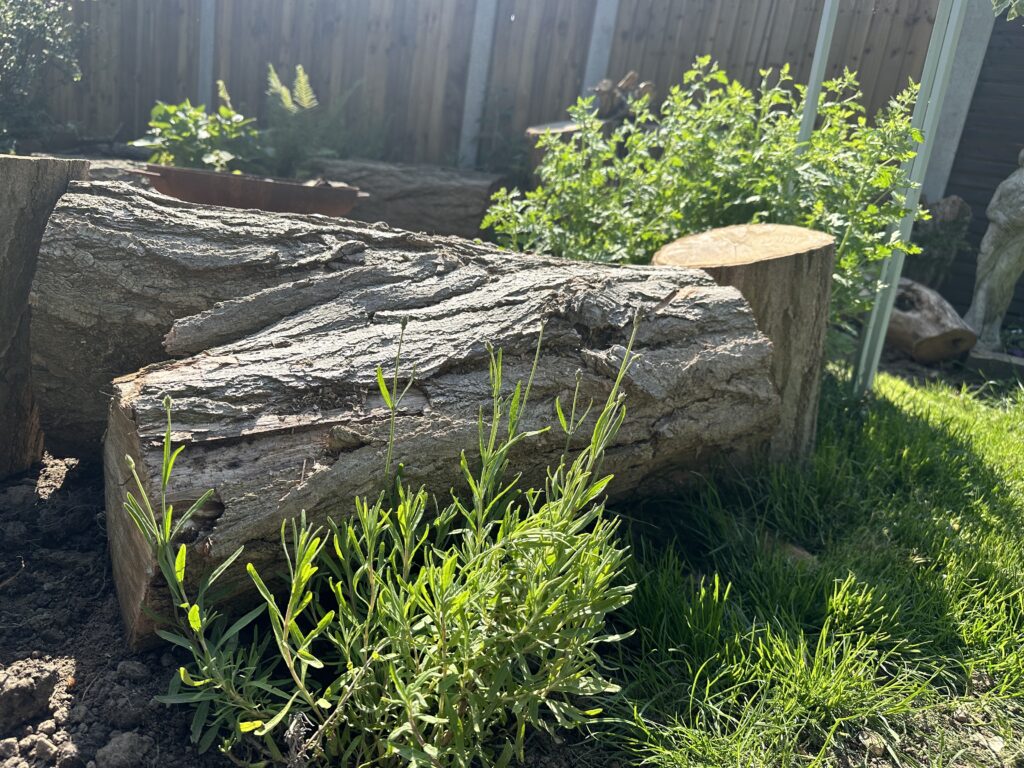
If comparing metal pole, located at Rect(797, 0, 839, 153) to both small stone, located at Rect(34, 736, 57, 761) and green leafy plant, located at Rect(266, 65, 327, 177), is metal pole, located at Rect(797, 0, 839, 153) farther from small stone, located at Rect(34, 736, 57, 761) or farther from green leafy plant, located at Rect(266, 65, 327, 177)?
small stone, located at Rect(34, 736, 57, 761)

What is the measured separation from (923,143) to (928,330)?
6.64 feet

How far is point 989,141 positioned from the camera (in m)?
6.61

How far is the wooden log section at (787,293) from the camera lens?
10.5ft

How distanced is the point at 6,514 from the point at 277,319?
1.03 meters

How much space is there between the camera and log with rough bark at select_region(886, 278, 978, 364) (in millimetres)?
5742

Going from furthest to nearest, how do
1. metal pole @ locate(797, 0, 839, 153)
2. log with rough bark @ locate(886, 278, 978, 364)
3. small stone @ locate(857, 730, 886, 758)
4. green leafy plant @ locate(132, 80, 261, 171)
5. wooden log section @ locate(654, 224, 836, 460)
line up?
log with rough bark @ locate(886, 278, 978, 364)
green leafy plant @ locate(132, 80, 261, 171)
metal pole @ locate(797, 0, 839, 153)
wooden log section @ locate(654, 224, 836, 460)
small stone @ locate(857, 730, 886, 758)

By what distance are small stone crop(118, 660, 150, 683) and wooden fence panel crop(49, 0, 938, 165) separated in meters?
6.20

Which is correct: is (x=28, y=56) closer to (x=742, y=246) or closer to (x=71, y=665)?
(x=742, y=246)

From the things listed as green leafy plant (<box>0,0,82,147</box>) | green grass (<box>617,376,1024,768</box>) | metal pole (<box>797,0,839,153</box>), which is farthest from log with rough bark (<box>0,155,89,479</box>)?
green leafy plant (<box>0,0,82,147</box>)

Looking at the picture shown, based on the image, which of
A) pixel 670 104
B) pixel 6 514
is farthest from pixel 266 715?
pixel 670 104

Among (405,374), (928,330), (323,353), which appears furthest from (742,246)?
(928,330)

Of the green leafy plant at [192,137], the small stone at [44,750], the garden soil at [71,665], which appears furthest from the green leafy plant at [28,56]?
the small stone at [44,750]

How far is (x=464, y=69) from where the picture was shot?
799 centimetres

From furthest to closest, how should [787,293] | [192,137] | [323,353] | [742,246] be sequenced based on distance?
1. [192,137]
2. [742,246]
3. [787,293]
4. [323,353]
